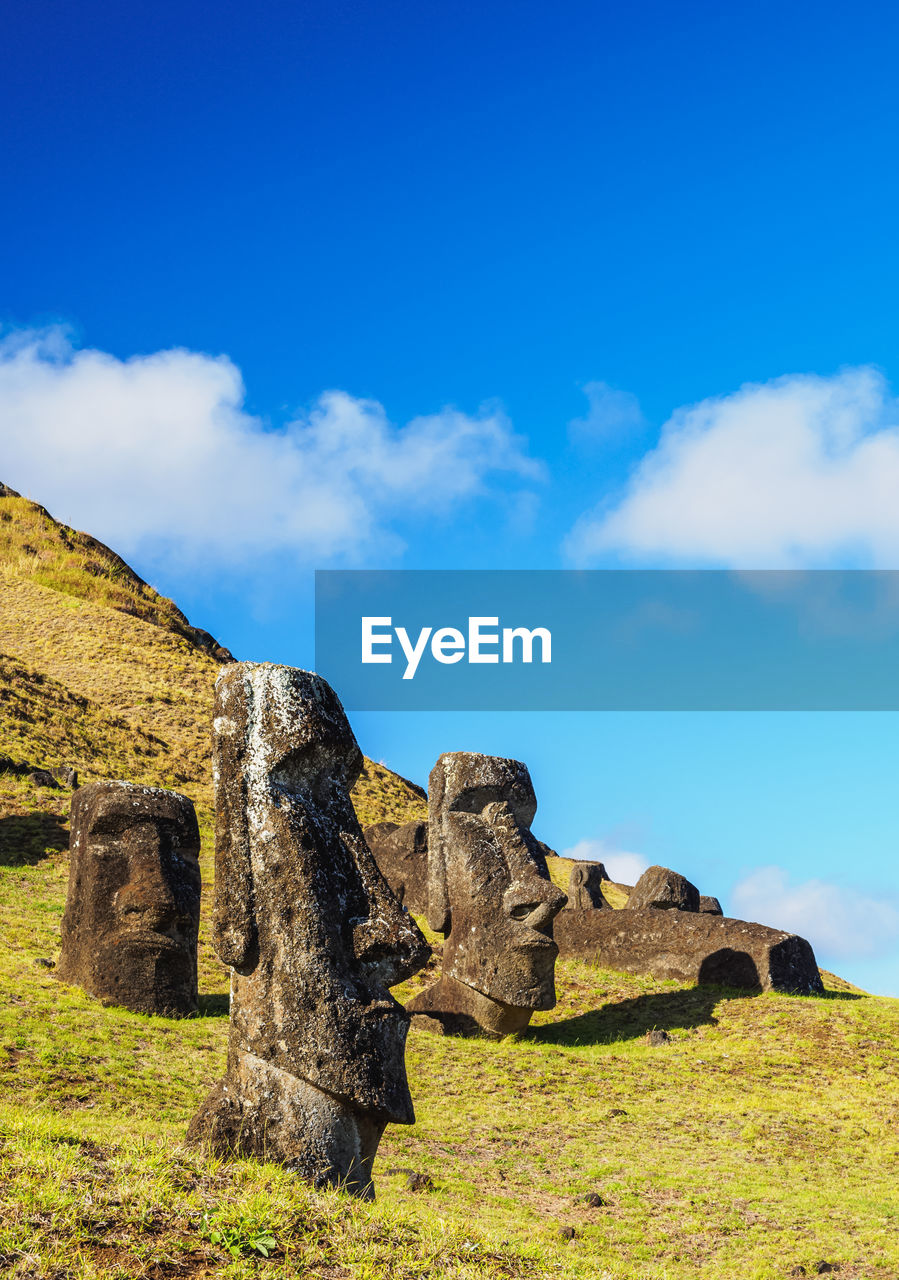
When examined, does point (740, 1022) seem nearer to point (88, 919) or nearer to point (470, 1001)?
point (470, 1001)

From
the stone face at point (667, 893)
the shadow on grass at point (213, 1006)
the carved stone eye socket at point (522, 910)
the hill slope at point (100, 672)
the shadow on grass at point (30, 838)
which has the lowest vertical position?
the shadow on grass at point (213, 1006)

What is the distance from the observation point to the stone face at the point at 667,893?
78.3 feet

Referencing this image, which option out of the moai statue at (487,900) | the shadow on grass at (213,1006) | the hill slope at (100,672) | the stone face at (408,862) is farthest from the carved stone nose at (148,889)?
the hill slope at (100,672)

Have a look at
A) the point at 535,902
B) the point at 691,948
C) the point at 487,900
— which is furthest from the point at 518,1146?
the point at 691,948

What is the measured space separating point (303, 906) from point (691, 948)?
14354mm

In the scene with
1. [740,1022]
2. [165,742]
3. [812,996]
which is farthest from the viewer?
[165,742]

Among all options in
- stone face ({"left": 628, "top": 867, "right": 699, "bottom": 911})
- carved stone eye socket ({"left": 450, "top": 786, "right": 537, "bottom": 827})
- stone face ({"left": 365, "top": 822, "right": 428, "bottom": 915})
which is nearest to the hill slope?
stone face ({"left": 365, "top": 822, "right": 428, "bottom": 915})

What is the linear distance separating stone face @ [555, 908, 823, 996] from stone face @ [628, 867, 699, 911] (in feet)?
4.98

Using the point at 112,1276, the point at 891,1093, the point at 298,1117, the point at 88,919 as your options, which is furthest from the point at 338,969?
the point at 891,1093

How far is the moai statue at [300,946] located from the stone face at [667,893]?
52.7 feet

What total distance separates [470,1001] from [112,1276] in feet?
38.1

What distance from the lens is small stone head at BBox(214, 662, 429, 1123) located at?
789 cm

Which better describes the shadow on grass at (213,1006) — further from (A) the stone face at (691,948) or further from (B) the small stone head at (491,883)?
(A) the stone face at (691,948)

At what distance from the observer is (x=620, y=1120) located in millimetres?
13531
